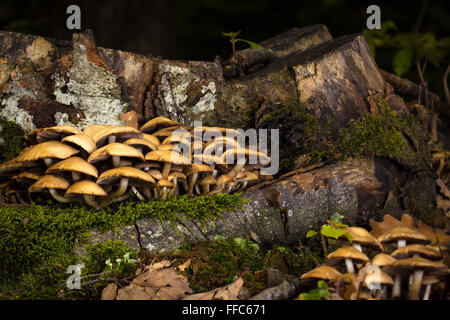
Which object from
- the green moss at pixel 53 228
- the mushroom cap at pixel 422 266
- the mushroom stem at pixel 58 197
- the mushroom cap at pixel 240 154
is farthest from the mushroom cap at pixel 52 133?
the mushroom cap at pixel 422 266

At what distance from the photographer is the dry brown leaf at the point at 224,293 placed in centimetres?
246

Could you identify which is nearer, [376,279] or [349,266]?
[376,279]

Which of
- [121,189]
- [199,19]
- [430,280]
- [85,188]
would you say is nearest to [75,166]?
[85,188]

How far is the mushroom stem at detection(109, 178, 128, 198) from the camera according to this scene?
3.07 m

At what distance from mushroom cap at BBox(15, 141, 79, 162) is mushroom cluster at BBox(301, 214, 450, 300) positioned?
78.7 inches

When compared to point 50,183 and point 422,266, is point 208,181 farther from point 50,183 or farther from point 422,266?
point 422,266

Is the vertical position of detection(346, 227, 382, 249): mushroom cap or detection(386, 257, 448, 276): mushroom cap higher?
detection(346, 227, 382, 249): mushroom cap

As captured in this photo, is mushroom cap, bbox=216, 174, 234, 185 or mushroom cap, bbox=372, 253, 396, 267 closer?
mushroom cap, bbox=372, 253, 396, 267

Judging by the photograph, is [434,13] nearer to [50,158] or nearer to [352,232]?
[352,232]

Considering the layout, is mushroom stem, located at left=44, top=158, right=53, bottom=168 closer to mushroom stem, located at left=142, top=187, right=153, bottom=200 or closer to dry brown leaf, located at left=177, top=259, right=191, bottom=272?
mushroom stem, located at left=142, top=187, right=153, bottom=200

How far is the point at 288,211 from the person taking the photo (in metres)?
3.38

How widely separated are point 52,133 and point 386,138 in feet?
10.6

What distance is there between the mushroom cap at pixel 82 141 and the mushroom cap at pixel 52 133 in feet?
0.33

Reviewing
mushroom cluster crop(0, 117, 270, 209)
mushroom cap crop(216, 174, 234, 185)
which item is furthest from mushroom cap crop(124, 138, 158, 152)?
mushroom cap crop(216, 174, 234, 185)
